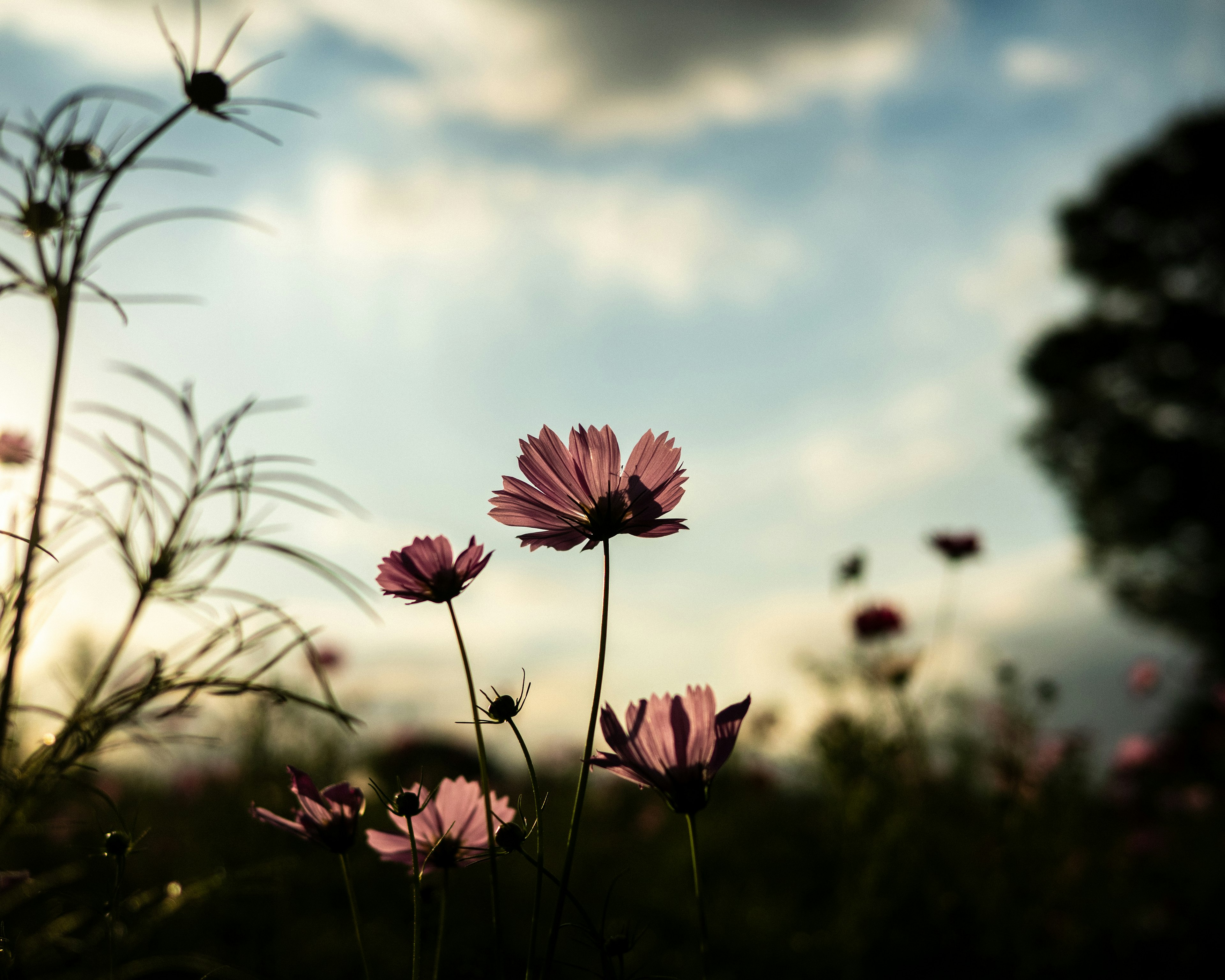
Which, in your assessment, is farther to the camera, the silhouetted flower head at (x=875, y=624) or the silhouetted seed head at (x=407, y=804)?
the silhouetted flower head at (x=875, y=624)

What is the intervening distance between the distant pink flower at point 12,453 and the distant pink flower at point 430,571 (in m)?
0.49

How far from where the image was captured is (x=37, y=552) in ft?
2.16

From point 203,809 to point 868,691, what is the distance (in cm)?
241

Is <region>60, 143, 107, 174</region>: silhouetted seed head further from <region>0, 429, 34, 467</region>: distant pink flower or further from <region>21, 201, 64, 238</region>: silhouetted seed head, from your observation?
<region>0, 429, 34, 467</region>: distant pink flower

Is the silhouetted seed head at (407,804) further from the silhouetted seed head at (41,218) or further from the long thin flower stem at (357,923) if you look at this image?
the silhouetted seed head at (41,218)

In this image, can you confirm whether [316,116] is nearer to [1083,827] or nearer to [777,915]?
[777,915]

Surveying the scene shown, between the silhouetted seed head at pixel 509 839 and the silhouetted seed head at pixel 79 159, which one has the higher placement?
the silhouetted seed head at pixel 79 159

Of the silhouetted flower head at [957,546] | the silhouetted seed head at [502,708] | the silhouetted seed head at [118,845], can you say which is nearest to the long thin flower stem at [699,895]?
the silhouetted seed head at [502,708]

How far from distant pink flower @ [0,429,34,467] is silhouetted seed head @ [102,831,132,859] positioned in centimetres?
45

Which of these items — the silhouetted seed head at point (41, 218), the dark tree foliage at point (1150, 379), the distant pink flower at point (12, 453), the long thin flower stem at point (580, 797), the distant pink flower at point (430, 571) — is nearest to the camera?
the long thin flower stem at point (580, 797)

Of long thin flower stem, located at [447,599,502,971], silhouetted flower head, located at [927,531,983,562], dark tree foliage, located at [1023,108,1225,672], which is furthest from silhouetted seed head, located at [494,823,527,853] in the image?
dark tree foliage, located at [1023,108,1225,672]

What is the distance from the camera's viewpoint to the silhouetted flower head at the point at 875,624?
2.32m

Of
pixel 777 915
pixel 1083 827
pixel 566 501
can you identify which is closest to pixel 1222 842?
pixel 1083 827

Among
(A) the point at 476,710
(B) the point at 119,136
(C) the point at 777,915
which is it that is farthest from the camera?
(C) the point at 777,915
